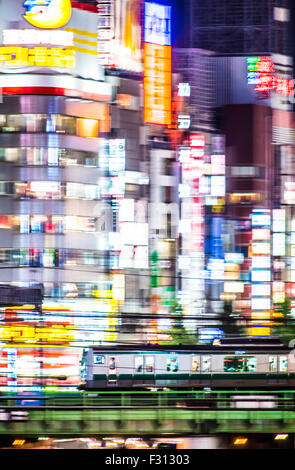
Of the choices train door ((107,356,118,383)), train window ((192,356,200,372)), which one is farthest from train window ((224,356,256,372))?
train door ((107,356,118,383))

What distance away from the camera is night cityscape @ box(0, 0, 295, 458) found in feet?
42.8

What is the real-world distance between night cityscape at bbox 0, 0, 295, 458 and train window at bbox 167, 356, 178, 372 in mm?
66

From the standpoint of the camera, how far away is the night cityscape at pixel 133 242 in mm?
13031

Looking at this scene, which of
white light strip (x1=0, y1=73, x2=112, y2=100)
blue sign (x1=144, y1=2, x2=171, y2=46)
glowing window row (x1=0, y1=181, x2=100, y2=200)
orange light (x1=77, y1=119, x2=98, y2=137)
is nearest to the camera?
white light strip (x1=0, y1=73, x2=112, y2=100)

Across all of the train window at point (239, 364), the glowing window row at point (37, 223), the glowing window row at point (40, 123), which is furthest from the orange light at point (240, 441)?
the glowing window row at point (40, 123)

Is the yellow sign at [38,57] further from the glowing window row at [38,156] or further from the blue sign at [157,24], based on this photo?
the blue sign at [157,24]

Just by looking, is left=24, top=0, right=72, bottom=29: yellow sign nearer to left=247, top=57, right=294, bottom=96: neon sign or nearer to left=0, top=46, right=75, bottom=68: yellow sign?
left=0, top=46, right=75, bottom=68: yellow sign

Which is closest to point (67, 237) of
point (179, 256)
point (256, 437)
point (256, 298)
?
point (179, 256)

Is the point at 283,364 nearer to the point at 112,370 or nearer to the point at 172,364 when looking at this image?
the point at 172,364

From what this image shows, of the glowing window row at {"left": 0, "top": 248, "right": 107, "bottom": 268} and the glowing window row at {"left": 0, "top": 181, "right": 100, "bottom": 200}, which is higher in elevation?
the glowing window row at {"left": 0, "top": 181, "right": 100, "bottom": 200}

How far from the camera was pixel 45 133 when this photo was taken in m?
29.7

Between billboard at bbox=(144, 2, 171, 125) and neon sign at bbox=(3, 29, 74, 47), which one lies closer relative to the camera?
neon sign at bbox=(3, 29, 74, 47)

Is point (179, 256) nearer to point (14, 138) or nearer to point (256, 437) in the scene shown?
point (14, 138)

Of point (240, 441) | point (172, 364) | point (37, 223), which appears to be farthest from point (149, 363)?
point (37, 223)
